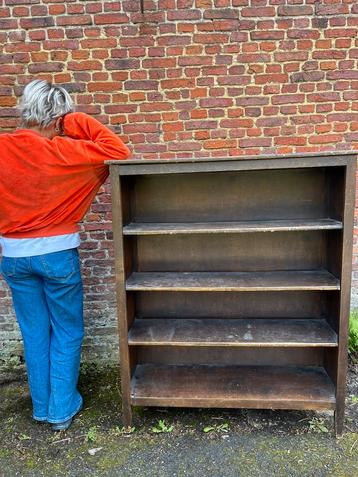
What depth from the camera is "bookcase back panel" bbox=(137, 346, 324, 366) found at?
295cm

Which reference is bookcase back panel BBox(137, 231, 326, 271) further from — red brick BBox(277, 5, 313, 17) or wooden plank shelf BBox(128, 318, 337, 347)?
red brick BBox(277, 5, 313, 17)

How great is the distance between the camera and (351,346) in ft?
11.1

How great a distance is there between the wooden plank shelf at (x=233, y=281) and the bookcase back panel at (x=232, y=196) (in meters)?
0.41

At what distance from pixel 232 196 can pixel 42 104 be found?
55.4 inches

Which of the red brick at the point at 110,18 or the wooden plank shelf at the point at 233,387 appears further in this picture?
the red brick at the point at 110,18

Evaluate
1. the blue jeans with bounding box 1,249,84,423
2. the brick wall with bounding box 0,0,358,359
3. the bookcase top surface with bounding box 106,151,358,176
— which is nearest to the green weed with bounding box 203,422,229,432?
the blue jeans with bounding box 1,249,84,423

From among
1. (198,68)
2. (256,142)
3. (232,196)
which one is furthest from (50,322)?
(198,68)

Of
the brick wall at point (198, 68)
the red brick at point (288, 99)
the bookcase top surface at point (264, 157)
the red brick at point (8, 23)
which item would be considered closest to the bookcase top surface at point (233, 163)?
the bookcase top surface at point (264, 157)

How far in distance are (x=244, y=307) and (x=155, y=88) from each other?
1.91m

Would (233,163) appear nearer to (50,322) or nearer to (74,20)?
(50,322)

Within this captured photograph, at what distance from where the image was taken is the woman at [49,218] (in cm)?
232

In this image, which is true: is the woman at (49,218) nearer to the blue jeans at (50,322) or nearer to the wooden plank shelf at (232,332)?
the blue jeans at (50,322)

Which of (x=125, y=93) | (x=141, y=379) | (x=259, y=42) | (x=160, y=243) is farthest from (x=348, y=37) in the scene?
(x=141, y=379)

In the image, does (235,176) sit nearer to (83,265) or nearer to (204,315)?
(204,315)
